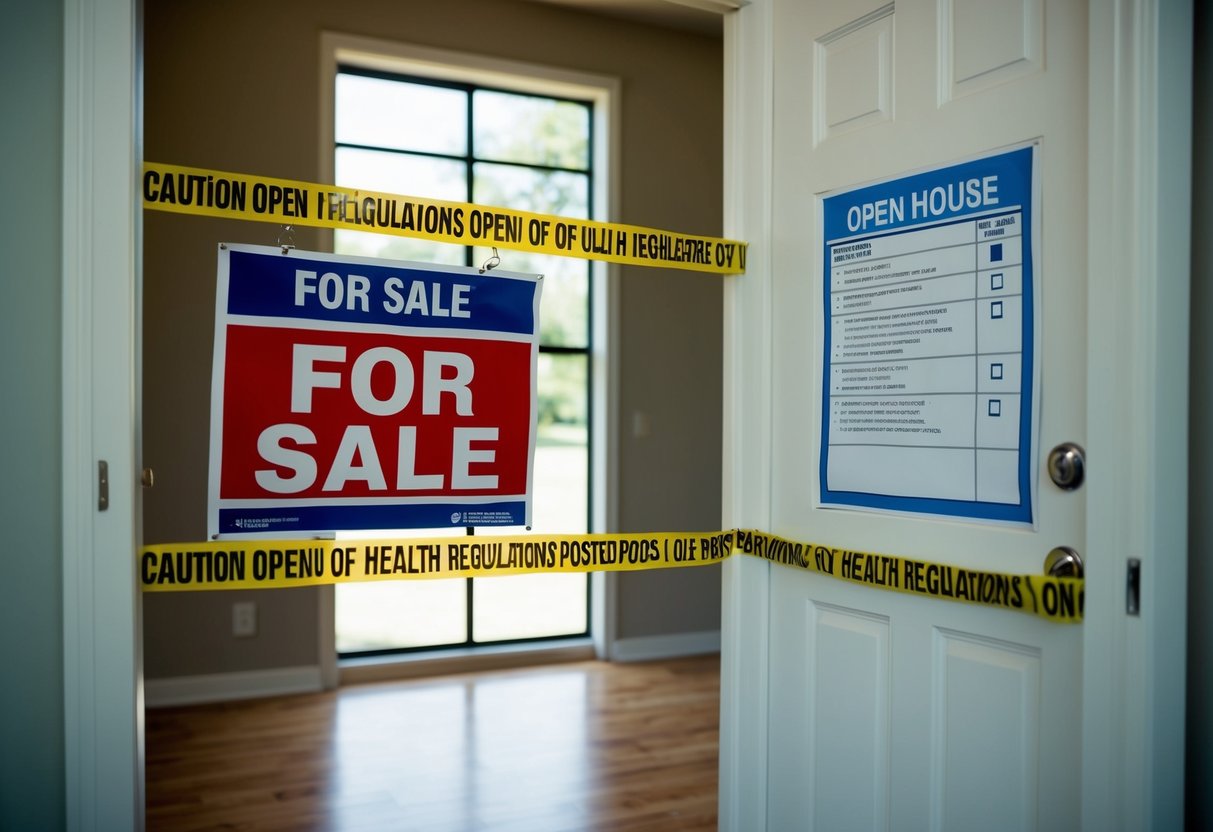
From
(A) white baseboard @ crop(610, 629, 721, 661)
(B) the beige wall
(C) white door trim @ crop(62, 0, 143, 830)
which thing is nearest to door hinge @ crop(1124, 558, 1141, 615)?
(C) white door trim @ crop(62, 0, 143, 830)

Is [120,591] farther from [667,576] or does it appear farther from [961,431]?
[667,576]

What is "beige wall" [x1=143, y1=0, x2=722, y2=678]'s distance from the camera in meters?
3.81

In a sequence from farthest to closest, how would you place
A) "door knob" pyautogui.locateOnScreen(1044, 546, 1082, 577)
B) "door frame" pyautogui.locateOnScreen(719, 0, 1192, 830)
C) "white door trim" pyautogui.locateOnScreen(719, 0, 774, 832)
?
"white door trim" pyautogui.locateOnScreen(719, 0, 774, 832) → "door knob" pyautogui.locateOnScreen(1044, 546, 1082, 577) → "door frame" pyautogui.locateOnScreen(719, 0, 1192, 830)

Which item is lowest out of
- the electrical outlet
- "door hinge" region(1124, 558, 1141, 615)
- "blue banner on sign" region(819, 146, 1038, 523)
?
the electrical outlet

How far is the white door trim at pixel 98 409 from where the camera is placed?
4.68 feet

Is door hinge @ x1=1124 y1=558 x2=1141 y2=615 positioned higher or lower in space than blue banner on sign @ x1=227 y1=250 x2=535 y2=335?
lower

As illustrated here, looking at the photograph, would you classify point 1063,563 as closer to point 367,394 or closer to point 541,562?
point 541,562

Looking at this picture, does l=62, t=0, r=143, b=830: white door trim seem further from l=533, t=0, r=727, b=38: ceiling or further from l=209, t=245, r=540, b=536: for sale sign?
l=533, t=0, r=727, b=38: ceiling

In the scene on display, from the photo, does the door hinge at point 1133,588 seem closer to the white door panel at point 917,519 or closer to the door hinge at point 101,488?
the white door panel at point 917,519

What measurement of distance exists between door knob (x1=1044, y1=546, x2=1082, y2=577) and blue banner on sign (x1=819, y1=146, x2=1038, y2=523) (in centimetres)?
7

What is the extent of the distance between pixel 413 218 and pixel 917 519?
3.64ft

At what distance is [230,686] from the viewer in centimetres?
391

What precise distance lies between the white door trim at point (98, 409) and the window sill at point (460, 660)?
2788mm

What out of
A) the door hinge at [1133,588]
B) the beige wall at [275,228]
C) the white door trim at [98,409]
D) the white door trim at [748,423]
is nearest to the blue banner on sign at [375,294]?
the white door trim at [98,409]
